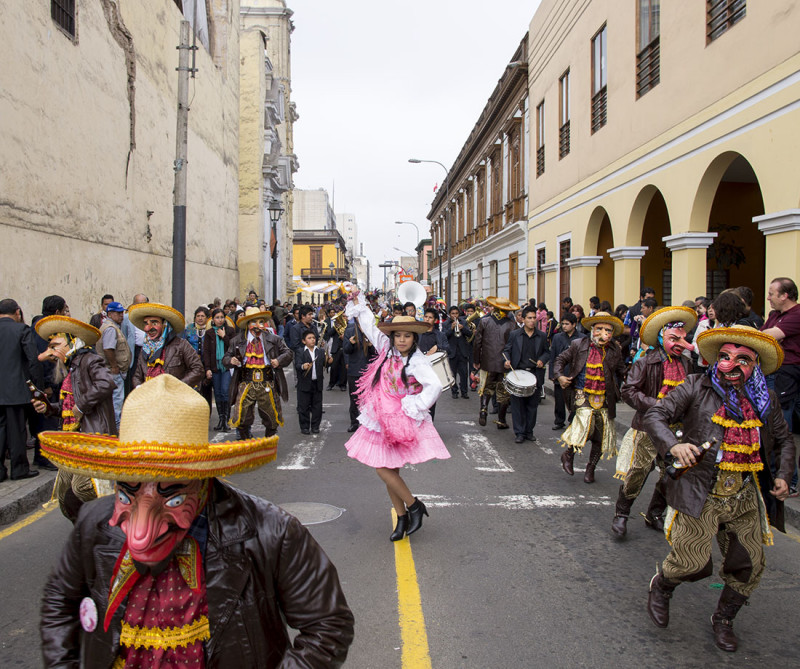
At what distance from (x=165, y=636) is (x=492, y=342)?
30.5ft

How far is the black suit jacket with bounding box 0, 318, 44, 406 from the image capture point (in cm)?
723

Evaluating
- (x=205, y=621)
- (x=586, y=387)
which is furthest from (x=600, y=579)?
(x=205, y=621)

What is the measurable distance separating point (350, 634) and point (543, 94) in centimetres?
2320

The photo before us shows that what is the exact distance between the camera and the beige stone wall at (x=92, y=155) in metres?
11.4

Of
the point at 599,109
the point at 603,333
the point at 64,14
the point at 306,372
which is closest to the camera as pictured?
the point at 603,333

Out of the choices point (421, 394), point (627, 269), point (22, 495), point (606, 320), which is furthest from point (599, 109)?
point (22, 495)

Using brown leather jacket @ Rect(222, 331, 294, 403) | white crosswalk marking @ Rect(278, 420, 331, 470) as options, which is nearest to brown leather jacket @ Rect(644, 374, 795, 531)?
white crosswalk marking @ Rect(278, 420, 331, 470)

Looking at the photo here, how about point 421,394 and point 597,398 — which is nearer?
point 421,394

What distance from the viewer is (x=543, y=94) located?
22844 millimetres

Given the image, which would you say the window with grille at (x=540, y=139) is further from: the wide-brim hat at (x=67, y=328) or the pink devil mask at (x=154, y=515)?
the pink devil mask at (x=154, y=515)

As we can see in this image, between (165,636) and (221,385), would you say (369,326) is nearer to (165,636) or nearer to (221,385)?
(221,385)

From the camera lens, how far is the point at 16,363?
728 centimetres

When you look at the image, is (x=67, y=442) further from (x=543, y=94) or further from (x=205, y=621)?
(x=543, y=94)

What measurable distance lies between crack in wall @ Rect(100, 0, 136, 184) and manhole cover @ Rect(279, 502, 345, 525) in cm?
1298
